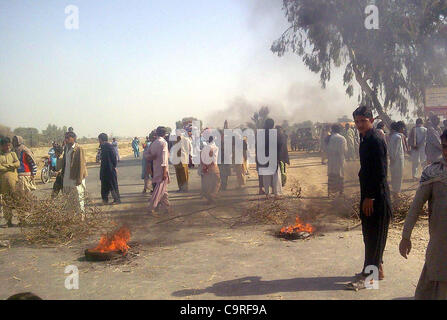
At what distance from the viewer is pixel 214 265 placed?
4.91 m

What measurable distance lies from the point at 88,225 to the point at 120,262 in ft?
6.54

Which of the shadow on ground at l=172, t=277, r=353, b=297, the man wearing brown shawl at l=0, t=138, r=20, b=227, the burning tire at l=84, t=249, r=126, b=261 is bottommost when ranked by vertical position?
the shadow on ground at l=172, t=277, r=353, b=297

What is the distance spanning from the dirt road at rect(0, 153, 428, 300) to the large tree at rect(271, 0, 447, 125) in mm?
14605

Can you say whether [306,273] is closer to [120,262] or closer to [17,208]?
[120,262]

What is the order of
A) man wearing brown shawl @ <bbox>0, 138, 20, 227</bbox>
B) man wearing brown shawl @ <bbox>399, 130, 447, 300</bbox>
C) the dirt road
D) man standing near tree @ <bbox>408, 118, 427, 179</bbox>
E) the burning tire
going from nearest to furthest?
1. man wearing brown shawl @ <bbox>399, 130, 447, 300</bbox>
2. the dirt road
3. the burning tire
4. man wearing brown shawl @ <bbox>0, 138, 20, 227</bbox>
5. man standing near tree @ <bbox>408, 118, 427, 179</bbox>

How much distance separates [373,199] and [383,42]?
17.4m

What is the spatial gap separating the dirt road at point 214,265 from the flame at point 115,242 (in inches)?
9.4

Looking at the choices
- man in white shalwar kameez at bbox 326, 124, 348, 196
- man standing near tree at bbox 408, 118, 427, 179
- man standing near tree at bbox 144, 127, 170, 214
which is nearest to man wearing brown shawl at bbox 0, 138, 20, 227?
man standing near tree at bbox 144, 127, 170, 214

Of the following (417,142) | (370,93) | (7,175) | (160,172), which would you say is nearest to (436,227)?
(160,172)

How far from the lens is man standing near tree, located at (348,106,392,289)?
393cm

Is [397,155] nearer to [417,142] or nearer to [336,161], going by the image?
[336,161]

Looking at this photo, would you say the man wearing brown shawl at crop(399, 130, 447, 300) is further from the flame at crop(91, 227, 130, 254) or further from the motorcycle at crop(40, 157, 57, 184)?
the motorcycle at crop(40, 157, 57, 184)
